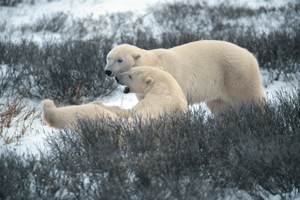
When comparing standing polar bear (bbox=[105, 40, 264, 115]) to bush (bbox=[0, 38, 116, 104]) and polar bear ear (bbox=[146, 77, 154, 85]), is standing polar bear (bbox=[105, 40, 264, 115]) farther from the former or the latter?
bush (bbox=[0, 38, 116, 104])

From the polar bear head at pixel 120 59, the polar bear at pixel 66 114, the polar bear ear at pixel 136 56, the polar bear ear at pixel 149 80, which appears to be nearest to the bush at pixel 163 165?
the polar bear at pixel 66 114

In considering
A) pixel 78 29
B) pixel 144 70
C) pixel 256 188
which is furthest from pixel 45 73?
pixel 78 29

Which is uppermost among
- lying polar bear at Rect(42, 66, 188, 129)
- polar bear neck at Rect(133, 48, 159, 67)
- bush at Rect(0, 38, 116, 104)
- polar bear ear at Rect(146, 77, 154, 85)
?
polar bear neck at Rect(133, 48, 159, 67)

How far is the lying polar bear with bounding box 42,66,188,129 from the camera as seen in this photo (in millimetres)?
2230

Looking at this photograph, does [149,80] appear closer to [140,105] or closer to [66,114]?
[140,105]

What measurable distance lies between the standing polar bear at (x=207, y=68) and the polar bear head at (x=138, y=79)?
8.3 inches

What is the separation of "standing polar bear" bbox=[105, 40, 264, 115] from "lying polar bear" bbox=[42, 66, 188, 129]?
290 mm

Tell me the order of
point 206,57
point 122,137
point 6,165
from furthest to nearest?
point 206,57
point 122,137
point 6,165

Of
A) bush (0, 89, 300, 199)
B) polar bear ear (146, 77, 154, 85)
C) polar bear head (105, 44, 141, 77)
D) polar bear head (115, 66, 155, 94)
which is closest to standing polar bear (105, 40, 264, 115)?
polar bear head (105, 44, 141, 77)

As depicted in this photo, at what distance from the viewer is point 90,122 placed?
217cm

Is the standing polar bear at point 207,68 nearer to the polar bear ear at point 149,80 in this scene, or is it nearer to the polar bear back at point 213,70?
the polar bear back at point 213,70

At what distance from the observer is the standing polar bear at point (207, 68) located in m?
3.15

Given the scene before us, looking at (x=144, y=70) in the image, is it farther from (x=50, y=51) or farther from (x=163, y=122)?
(x=50, y=51)

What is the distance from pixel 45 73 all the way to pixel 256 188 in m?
4.01
